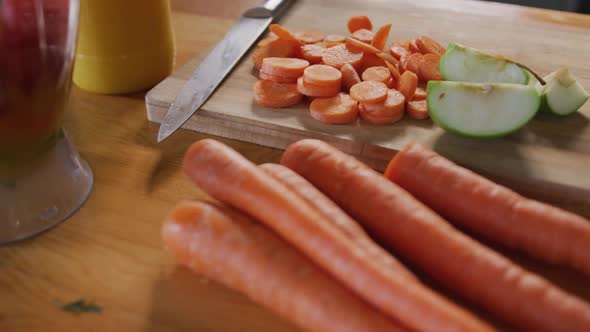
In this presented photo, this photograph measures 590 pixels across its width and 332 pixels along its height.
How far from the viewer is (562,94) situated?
1.32 metres

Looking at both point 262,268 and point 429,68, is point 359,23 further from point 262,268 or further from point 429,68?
point 262,268

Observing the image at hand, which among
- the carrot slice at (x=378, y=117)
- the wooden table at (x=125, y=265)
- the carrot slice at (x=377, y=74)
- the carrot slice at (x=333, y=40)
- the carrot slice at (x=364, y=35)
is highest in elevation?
the carrot slice at (x=364, y=35)

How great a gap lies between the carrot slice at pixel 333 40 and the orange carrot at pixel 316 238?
2.22ft

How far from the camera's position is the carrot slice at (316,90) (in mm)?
1342

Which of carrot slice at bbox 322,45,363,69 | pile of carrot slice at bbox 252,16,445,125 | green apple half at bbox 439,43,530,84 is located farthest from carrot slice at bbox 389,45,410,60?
green apple half at bbox 439,43,530,84

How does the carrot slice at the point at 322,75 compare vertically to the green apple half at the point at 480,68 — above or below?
below

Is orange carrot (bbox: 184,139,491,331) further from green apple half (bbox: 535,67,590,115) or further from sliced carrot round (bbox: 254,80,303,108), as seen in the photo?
green apple half (bbox: 535,67,590,115)

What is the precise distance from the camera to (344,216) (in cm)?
98

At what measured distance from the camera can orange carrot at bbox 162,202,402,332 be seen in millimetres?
833

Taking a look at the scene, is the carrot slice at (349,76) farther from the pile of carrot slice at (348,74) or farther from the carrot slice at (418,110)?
the carrot slice at (418,110)

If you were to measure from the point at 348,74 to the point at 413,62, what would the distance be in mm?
188

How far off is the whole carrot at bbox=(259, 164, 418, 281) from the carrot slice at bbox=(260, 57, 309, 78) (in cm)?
41

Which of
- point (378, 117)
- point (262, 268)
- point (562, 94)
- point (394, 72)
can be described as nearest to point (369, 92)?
point (378, 117)

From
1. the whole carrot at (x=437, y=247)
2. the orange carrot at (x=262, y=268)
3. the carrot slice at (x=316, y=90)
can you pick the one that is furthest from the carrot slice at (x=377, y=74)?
the orange carrot at (x=262, y=268)
